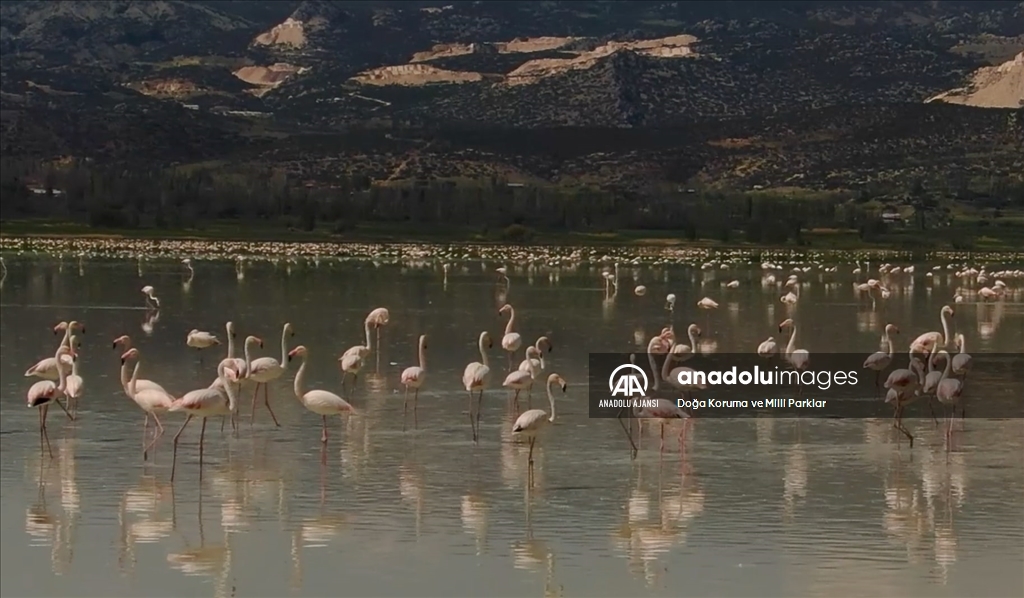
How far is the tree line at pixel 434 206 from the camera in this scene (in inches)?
3039

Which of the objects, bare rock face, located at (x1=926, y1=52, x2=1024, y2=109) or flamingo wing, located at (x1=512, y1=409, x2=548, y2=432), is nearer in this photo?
flamingo wing, located at (x1=512, y1=409, x2=548, y2=432)

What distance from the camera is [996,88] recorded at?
8988 centimetres


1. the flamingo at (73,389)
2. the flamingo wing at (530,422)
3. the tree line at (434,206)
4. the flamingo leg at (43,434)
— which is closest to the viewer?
the flamingo wing at (530,422)

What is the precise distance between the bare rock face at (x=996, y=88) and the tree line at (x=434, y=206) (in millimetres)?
7649

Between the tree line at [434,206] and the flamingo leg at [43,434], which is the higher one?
the tree line at [434,206]

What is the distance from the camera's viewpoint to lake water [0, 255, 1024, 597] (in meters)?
12.3

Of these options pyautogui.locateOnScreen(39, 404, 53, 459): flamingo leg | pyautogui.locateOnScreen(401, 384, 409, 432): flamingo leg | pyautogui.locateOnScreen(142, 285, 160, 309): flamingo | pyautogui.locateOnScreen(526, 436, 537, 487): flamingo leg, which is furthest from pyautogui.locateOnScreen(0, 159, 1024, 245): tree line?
→ pyautogui.locateOnScreen(39, 404, 53, 459): flamingo leg

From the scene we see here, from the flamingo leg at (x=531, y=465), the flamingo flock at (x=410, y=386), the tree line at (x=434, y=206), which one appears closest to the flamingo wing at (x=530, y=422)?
the flamingo flock at (x=410, y=386)

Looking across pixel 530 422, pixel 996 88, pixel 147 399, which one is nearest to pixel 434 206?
pixel 996 88

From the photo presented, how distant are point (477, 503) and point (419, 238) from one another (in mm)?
64641

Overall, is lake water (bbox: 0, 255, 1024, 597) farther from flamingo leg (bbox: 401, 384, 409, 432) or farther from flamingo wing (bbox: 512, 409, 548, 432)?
flamingo wing (bbox: 512, 409, 548, 432)

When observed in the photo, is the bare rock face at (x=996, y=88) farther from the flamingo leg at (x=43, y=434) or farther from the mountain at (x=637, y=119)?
the flamingo leg at (x=43, y=434)

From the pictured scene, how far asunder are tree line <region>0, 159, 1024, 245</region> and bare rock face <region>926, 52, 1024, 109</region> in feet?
25.1

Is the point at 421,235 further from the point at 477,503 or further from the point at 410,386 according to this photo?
the point at 477,503
